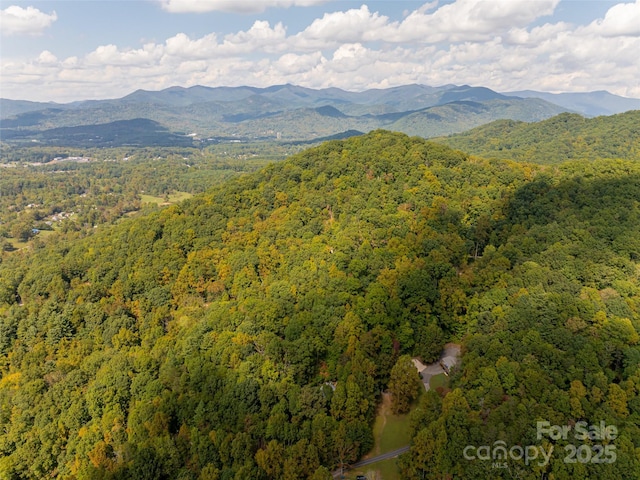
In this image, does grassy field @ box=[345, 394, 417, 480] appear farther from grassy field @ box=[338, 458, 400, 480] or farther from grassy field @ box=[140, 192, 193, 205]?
grassy field @ box=[140, 192, 193, 205]

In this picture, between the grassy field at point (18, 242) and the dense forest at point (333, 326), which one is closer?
the dense forest at point (333, 326)

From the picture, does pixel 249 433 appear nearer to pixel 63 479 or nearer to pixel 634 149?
pixel 63 479

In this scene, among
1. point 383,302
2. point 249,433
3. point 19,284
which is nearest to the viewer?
point 249,433

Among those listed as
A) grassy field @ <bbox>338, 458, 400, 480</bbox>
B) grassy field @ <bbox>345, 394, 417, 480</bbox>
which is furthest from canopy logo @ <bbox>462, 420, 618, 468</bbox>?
grassy field @ <bbox>345, 394, 417, 480</bbox>

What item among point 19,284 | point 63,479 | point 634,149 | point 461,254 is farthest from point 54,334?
point 634,149

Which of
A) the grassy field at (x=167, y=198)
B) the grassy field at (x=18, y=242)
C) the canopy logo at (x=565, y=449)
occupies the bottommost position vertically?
the grassy field at (x=18, y=242)

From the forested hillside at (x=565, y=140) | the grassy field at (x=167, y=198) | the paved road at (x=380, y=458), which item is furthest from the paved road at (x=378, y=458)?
the grassy field at (x=167, y=198)

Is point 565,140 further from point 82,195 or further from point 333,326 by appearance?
point 82,195

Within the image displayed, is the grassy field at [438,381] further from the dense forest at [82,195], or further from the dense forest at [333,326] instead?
the dense forest at [82,195]
